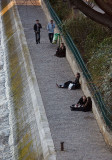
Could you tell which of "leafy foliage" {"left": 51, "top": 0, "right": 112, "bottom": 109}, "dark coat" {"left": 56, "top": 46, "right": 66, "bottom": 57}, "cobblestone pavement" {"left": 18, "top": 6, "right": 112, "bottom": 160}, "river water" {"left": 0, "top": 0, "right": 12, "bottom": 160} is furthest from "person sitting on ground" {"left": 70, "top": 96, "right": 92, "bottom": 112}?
"dark coat" {"left": 56, "top": 46, "right": 66, "bottom": 57}

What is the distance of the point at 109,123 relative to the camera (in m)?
15.3

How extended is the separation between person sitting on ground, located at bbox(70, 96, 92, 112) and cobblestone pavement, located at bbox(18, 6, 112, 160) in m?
0.19

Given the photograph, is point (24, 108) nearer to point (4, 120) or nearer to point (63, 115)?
point (4, 120)

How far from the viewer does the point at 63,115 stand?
1734cm

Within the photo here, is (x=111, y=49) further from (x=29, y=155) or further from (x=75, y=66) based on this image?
(x=29, y=155)

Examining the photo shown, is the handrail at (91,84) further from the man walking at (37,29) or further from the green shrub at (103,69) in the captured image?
the man walking at (37,29)

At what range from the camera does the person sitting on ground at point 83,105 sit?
17609 millimetres

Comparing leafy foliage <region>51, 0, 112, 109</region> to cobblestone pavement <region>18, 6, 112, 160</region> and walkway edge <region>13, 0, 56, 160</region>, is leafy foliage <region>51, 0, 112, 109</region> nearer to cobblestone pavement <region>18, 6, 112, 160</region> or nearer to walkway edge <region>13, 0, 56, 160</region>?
cobblestone pavement <region>18, 6, 112, 160</region>

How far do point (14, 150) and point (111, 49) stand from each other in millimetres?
5017

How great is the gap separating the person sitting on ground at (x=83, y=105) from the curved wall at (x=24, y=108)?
1.19m

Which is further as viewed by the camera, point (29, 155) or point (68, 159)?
point (29, 155)

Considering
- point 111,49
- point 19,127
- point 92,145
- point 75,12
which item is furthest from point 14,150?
point 75,12

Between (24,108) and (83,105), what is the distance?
2.48m

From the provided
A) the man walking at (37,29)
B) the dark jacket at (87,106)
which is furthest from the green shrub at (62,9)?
the dark jacket at (87,106)
